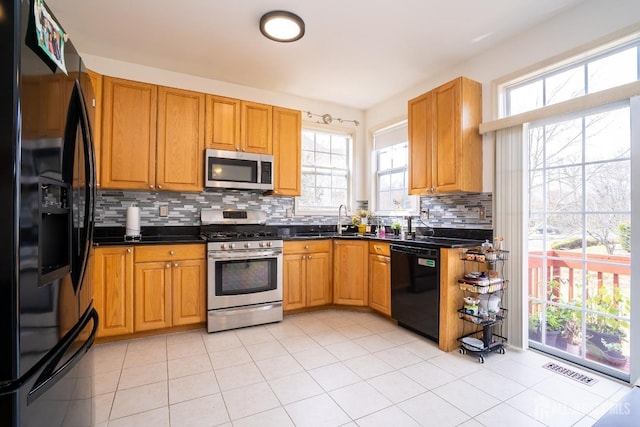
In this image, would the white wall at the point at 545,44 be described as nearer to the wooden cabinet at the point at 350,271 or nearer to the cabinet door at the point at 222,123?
the wooden cabinet at the point at 350,271

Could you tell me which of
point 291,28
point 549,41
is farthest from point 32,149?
point 549,41

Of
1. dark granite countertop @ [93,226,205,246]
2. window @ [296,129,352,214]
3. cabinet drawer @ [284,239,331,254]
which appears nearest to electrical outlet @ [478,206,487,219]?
cabinet drawer @ [284,239,331,254]

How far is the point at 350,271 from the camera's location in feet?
12.3

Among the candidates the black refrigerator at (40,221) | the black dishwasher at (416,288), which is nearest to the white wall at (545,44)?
the black dishwasher at (416,288)

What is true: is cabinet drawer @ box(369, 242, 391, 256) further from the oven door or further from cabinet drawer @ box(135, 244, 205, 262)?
cabinet drawer @ box(135, 244, 205, 262)

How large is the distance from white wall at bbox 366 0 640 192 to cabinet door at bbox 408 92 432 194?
1.47 ft

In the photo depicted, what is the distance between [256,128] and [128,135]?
1284 mm

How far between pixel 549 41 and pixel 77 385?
3.62m

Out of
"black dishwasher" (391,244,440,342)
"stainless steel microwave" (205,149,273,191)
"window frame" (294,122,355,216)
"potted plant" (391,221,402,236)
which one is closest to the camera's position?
"black dishwasher" (391,244,440,342)

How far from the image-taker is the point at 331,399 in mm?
1971

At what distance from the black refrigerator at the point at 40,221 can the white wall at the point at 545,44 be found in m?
3.08

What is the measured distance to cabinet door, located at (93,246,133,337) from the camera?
8.86 ft

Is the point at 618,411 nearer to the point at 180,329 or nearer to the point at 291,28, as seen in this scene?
the point at 291,28

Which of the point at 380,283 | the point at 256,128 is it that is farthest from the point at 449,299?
the point at 256,128
